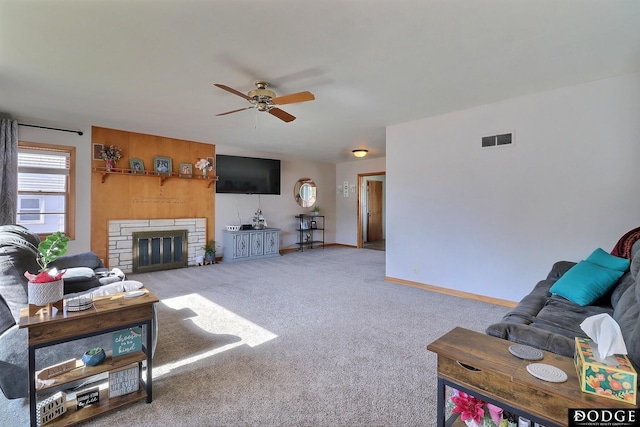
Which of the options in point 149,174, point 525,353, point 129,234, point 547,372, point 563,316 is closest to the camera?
point 547,372

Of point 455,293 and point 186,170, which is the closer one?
point 455,293

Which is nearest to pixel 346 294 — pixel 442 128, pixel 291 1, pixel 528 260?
pixel 528 260

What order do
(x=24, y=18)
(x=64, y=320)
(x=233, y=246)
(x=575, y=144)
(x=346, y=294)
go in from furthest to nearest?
(x=233, y=246)
(x=346, y=294)
(x=575, y=144)
(x=24, y=18)
(x=64, y=320)

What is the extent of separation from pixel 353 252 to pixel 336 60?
5586 mm

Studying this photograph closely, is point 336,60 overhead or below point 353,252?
overhead

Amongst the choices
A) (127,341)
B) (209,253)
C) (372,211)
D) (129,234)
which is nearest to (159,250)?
(129,234)

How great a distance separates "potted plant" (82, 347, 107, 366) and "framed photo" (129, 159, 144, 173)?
4.14 meters

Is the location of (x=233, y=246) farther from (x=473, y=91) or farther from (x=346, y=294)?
(x=473, y=91)

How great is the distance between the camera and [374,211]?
962 cm

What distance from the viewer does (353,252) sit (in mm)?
7629

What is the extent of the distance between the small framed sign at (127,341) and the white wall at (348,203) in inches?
271

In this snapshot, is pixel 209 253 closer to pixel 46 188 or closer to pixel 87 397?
pixel 46 188

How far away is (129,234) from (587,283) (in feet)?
20.2

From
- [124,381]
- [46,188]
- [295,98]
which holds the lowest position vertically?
[124,381]
